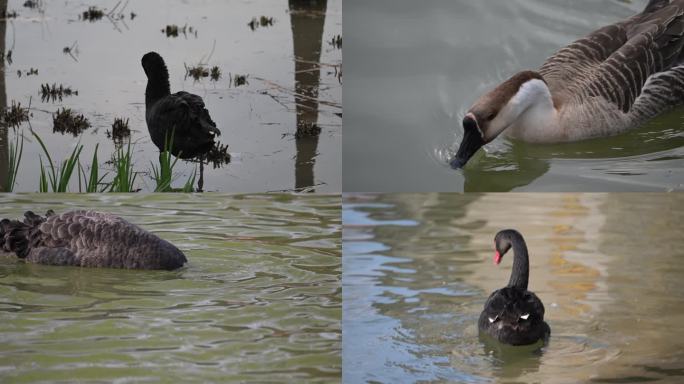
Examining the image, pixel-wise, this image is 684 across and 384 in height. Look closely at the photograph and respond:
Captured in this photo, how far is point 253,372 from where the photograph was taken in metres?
3.47

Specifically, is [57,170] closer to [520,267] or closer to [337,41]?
[337,41]

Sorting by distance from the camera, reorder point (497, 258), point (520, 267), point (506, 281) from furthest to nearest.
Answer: point (506, 281) < point (497, 258) < point (520, 267)

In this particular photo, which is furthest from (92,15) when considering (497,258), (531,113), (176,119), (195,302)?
(497,258)

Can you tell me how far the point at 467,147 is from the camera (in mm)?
3932

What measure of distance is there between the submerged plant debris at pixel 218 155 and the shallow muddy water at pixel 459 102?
18.0 inches

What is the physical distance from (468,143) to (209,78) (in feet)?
3.46

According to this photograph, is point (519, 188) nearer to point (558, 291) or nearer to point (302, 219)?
point (558, 291)

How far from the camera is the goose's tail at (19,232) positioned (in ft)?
15.0

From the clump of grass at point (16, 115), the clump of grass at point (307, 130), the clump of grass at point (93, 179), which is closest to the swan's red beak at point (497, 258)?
the clump of grass at point (307, 130)

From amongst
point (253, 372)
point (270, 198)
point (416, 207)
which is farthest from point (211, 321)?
point (416, 207)

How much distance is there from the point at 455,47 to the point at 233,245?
1276 millimetres

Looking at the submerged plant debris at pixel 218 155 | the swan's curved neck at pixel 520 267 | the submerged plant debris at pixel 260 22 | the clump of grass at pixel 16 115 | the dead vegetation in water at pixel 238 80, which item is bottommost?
the swan's curved neck at pixel 520 267

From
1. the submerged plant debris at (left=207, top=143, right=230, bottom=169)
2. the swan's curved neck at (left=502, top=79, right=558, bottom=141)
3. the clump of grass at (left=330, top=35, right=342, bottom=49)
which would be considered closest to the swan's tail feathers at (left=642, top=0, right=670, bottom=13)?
the swan's curved neck at (left=502, top=79, right=558, bottom=141)

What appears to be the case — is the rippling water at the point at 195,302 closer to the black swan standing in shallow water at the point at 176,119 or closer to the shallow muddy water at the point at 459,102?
the black swan standing in shallow water at the point at 176,119
